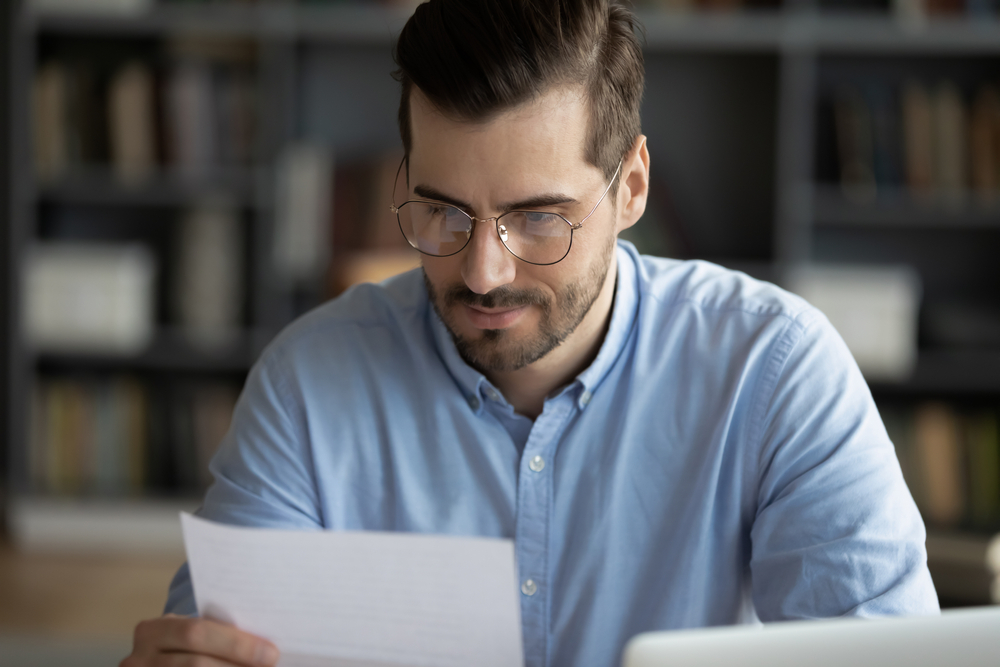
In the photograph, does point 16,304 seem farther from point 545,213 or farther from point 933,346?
point 933,346

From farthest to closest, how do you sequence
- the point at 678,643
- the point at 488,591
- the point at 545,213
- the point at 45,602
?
1. the point at 45,602
2. the point at 545,213
3. the point at 488,591
4. the point at 678,643

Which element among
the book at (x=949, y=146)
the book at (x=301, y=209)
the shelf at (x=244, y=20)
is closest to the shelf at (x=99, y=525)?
the book at (x=301, y=209)

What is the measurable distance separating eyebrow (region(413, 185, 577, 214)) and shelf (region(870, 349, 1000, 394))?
85.2 inches

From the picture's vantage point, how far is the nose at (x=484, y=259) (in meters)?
0.96

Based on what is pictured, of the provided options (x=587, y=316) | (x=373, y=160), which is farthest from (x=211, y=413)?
(x=587, y=316)

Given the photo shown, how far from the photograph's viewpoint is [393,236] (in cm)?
296

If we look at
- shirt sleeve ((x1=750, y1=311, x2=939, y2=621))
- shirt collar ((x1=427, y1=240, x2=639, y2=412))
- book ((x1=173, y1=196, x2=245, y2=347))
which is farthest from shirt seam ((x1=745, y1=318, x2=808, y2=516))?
book ((x1=173, y1=196, x2=245, y2=347))

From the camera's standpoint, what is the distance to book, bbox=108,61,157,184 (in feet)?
9.24

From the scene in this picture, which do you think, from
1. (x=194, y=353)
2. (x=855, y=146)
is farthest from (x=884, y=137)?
(x=194, y=353)

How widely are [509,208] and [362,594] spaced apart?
406 millimetres

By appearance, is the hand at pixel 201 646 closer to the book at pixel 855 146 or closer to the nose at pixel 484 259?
the nose at pixel 484 259

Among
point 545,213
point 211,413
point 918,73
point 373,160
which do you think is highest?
point 918,73

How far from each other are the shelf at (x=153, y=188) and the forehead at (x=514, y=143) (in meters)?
2.03

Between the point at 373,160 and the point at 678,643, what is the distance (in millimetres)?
2628
